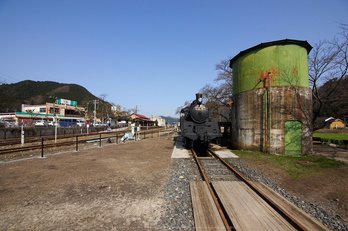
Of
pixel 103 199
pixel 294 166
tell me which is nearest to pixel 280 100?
pixel 294 166

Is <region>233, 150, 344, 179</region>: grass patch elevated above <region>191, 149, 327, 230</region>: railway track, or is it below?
below

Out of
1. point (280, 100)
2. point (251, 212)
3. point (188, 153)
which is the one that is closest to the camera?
point (251, 212)

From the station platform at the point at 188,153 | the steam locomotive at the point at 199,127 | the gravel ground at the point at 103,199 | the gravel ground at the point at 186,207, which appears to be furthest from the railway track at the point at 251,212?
the steam locomotive at the point at 199,127

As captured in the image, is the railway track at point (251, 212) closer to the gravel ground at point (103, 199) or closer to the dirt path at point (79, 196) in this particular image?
the gravel ground at point (103, 199)

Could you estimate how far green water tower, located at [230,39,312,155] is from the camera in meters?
10.8

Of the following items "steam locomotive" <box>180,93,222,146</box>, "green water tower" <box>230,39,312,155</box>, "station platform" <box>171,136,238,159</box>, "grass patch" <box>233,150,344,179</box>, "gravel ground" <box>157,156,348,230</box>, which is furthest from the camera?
"steam locomotive" <box>180,93,222,146</box>

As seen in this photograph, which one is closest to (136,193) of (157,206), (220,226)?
(157,206)

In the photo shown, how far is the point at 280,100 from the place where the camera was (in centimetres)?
1089

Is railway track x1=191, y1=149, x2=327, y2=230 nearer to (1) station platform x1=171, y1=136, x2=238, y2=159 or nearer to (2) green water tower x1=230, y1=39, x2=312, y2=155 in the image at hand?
(1) station platform x1=171, y1=136, x2=238, y2=159

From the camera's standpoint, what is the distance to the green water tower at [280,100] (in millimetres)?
10789

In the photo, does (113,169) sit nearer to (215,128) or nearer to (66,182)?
(66,182)

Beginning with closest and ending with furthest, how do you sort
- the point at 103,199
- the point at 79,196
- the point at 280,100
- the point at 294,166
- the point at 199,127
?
the point at 103,199
the point at 79,196
the point at 294,166
the point at 280,100
the point at 199,127

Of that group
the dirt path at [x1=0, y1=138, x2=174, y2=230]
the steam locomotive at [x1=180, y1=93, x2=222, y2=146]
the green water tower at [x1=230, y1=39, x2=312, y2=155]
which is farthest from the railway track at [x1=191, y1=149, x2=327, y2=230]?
the green water tower at [x1=230, y1=39, x2=312, y2=155]

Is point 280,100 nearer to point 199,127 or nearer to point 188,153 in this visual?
point 199,127
